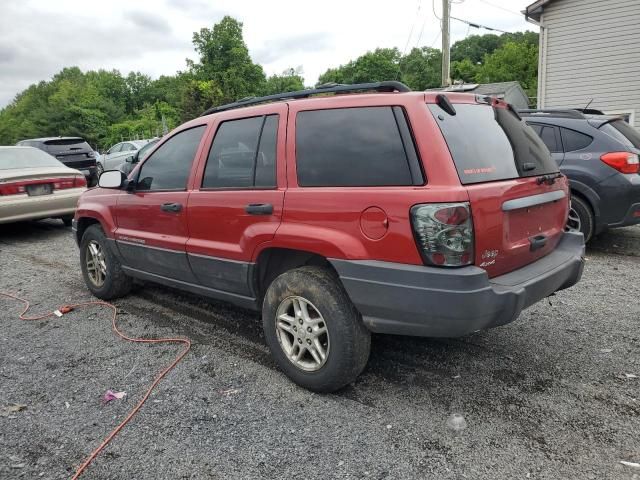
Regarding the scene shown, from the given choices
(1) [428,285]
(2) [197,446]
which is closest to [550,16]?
(1) [428,285]

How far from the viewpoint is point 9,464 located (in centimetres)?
242

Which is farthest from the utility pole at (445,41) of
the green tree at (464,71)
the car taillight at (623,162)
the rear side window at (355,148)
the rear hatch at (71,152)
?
the green tree at (464,71)

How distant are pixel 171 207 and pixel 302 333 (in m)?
1.59

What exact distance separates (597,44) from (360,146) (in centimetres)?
1402

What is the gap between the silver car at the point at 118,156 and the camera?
1836cm

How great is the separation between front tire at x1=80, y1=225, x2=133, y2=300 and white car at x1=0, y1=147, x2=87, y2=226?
356cm

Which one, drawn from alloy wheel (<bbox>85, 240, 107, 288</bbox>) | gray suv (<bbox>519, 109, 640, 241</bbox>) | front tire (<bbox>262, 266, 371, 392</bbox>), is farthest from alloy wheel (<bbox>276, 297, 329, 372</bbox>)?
gray suv (<bbox>519, 109, 640, 241</bbox>)

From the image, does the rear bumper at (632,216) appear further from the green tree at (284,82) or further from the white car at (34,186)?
the green tree at (284,82)

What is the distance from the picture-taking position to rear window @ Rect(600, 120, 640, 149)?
5801mm

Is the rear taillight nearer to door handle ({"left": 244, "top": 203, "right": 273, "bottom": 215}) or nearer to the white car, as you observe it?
the white car

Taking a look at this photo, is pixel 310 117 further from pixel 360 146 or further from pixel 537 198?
pixel 537 198

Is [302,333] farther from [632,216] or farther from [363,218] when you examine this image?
[632,216]

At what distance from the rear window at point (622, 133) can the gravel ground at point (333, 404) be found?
2.48 m

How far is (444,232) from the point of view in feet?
7.82
